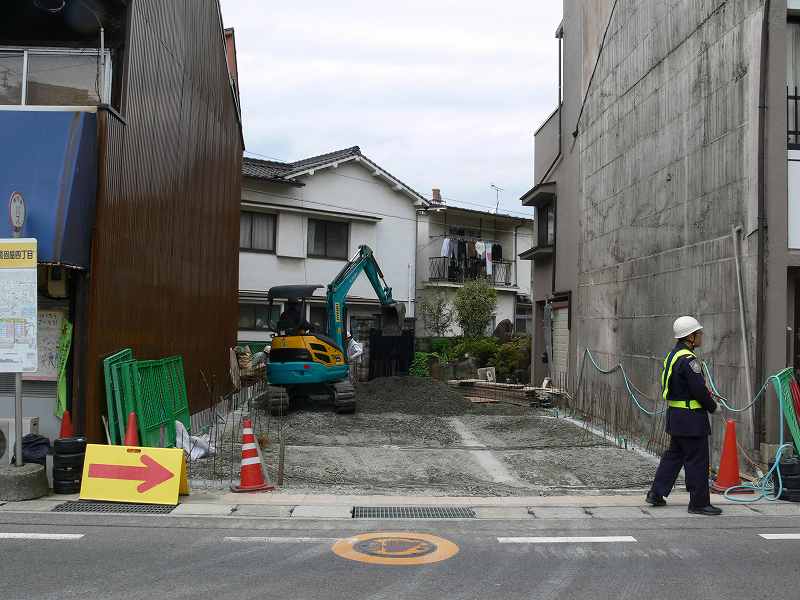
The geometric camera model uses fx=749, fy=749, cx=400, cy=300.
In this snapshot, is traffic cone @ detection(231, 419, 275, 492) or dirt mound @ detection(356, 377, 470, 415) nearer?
traffic cone @ detection(231, 419, 275, 492)

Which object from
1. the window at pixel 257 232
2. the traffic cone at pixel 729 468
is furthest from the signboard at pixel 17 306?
the window at pixel 257 232

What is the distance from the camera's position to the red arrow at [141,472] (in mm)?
7699

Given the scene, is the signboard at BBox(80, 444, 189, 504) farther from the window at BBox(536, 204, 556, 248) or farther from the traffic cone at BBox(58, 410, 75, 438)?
the window at BBox(536, 204, 556, 248)

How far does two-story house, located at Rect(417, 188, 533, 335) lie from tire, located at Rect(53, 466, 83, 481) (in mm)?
21194

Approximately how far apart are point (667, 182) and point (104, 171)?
829cm

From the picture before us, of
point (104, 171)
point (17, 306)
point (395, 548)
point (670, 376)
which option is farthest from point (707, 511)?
point (104, 171)

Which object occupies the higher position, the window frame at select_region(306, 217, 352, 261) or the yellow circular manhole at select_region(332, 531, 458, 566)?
the window frame at select_region(306, 217, 352, 261)

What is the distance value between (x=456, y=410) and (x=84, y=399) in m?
9.04

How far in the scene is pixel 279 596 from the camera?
16.2 feet

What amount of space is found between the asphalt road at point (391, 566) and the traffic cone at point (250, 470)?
1.19 metres

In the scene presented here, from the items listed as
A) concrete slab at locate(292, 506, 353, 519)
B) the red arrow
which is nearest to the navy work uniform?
concrete slab at locate(292, 506, 353, 519)

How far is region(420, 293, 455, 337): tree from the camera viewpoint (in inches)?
1112

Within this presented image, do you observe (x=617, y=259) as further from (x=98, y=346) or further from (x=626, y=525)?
(x=98, y=346)

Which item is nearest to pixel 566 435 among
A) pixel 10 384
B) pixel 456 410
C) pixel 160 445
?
pixel 456 410
